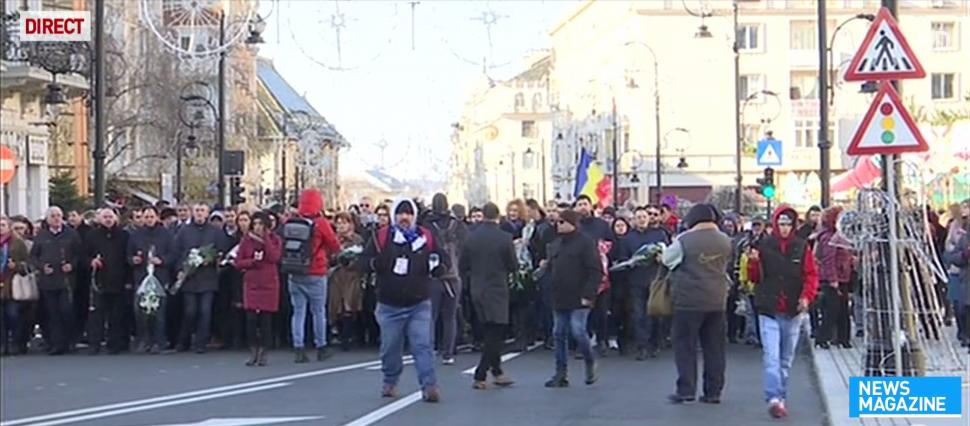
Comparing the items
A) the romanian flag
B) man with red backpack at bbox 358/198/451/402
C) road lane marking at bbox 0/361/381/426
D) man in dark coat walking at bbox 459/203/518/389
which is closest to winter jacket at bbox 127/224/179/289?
road lane marking at bbox 0/361/381/426

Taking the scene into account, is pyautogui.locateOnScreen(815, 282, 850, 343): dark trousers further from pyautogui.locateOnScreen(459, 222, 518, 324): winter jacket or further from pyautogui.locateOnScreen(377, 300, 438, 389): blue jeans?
pyautogui.locateOnScreen(377, 300, 438, 389): blue jeans

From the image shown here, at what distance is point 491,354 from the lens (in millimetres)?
15500

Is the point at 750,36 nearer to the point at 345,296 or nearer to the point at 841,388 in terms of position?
the point at 345,296

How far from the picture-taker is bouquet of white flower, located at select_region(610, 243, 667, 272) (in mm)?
19344

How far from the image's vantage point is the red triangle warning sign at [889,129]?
41.3 feet

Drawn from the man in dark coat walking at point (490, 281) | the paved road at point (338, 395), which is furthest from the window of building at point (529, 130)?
the man in dark coat walking at point (490, 281)

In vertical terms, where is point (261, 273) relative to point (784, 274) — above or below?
below

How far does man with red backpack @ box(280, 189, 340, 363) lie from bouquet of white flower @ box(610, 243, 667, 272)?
3414mm

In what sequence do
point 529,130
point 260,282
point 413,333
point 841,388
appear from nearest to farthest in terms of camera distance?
point 413,333 < point 841,388 < point 260,282 < point 529,130

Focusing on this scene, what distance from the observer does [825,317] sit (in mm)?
19656

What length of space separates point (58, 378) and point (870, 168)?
51.8 ft

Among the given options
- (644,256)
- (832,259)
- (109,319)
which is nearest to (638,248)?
(644,256)

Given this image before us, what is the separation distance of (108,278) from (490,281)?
654 cm

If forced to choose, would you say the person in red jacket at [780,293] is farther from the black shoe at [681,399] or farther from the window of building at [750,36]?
the window of building at [750,36]
